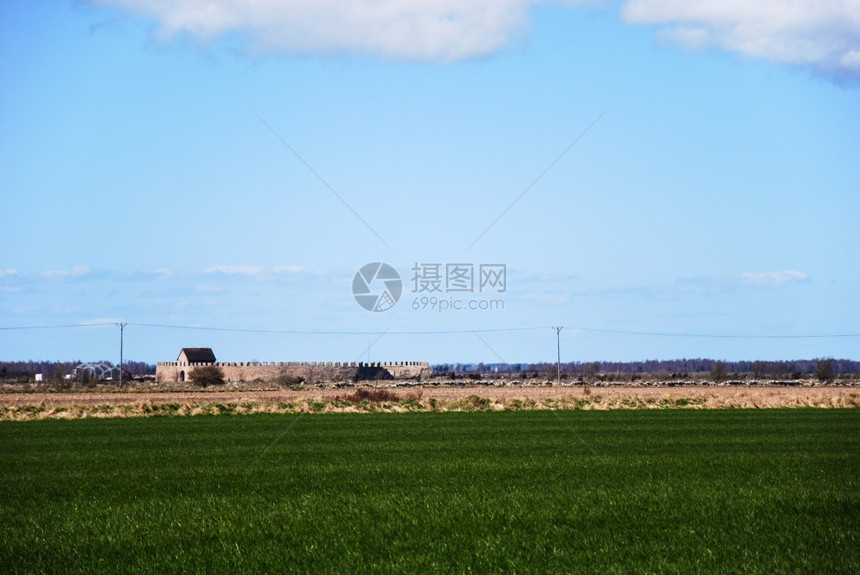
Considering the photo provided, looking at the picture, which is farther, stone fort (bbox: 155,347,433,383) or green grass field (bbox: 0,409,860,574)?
stone fort (bbox: 155,347,433,383)

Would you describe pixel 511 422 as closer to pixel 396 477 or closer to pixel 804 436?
pixel 804 436

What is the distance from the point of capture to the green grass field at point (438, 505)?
12117mm

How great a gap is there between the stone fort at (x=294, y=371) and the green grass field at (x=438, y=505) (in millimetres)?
88303

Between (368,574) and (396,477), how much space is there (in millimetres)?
8892

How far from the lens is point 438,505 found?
52.2 feet

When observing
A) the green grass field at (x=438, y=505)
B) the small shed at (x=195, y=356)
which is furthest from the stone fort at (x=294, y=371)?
the green grass field at (x=438, y=505)

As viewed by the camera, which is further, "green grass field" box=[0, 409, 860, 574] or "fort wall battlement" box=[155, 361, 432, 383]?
"fort wall battlement" box=[155, 361, 432, 383]

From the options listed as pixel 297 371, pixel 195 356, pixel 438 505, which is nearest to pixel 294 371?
pixel 297 371

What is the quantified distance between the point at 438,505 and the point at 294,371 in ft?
344

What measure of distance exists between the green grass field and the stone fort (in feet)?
290

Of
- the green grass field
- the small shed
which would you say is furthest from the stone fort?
the green grass field

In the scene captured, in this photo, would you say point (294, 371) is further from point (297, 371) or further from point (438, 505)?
point (438, 505)

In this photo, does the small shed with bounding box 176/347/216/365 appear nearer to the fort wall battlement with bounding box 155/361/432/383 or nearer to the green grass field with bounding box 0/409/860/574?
the fort wall battlement with bounding box 155/361/432/383

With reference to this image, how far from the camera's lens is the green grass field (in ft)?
39.8
